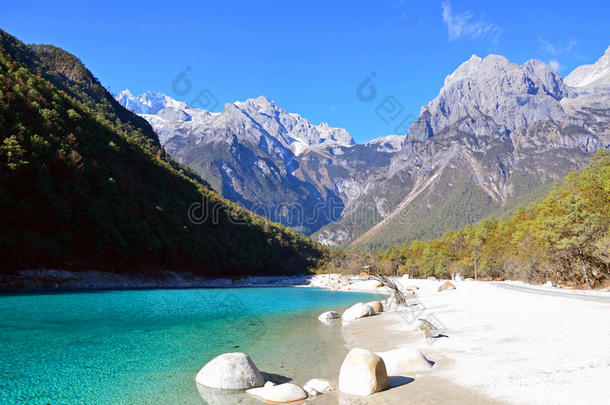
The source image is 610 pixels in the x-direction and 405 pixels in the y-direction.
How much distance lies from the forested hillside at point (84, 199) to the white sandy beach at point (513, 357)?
47694 mm

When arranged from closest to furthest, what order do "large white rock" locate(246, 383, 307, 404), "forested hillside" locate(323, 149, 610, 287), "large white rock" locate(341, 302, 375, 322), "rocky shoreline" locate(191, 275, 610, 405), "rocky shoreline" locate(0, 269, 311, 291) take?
"rocky shoreline" locate(191, 275, 610, 405), "large white rock" locate(246, 383, 307, 404), "large white rock" locate(341, 302, 375, 322), "forested hillside" locate(323, 149, 610, 287), "rocky shoreline" locate(0, 269, 311, 291)

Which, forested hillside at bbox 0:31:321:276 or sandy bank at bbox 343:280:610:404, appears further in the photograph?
forested hillside at bbox 0:31:321:276

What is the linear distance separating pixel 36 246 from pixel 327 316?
41340 millimetres

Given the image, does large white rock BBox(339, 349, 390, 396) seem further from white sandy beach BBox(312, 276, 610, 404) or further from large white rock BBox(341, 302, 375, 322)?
large white rock BBox(341, 302, 375, 322)

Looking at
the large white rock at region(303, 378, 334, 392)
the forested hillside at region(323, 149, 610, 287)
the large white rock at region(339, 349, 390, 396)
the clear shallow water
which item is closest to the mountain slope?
the forested hillside at region(323, 149, 610, 287)

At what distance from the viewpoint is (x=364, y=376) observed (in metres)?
9.48

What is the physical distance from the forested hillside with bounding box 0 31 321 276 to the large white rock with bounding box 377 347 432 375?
4803 cm

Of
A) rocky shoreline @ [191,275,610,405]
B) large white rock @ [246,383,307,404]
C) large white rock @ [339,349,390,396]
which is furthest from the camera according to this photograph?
large white rock @ [246,383,307,404]

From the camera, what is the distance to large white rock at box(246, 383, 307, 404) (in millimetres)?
9453

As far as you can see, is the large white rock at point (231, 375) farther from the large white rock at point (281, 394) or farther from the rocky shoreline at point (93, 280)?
the rocky shoreline at point (93, 280)

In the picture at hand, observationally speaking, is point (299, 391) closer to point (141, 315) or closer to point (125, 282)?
point (141, 315)

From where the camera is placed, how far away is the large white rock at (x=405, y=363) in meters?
10.8

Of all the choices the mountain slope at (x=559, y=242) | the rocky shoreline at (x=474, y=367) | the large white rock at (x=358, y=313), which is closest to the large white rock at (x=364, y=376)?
the rocky shoreline at (x=474, y=367)

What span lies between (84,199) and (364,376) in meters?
59.6
